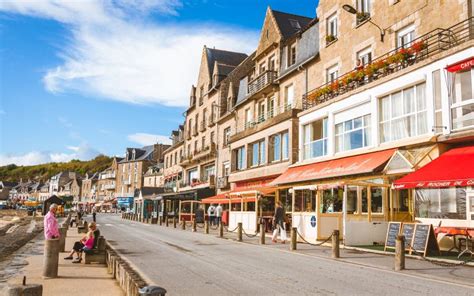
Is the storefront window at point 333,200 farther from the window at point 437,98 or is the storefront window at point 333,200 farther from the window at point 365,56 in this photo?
the window at point 437,98

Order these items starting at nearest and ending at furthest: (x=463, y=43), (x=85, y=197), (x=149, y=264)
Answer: (x=149, y=264), (x=463, y=43), (x=85, y=197)

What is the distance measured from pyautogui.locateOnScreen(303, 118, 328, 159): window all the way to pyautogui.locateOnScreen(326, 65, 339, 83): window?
2367 mm

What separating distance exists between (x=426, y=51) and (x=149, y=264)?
41.0ft

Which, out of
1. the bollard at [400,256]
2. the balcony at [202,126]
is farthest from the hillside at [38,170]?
the bollard at [400,256]

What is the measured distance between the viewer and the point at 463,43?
14047 mm

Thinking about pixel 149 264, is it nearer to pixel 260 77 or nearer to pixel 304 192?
pixel 304 192

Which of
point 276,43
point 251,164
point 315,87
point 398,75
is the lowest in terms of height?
point 251,164

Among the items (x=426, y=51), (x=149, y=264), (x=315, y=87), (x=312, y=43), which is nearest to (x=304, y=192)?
(x=315, y=87)

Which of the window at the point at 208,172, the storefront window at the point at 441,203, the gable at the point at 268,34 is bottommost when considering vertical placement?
the storefront window at the point at 441,203

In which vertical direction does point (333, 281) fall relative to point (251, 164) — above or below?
below

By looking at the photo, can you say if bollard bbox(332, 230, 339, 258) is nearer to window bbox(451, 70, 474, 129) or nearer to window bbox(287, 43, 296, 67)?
window bbox(451, 70, 474, 129)

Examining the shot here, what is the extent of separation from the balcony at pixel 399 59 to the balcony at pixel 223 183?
14052 mm

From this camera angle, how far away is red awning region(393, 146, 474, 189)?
12062mm

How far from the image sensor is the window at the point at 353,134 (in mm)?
19016
